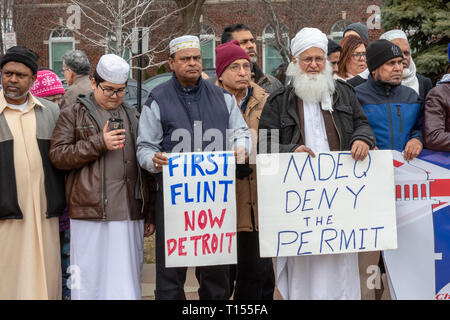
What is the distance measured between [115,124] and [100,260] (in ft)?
3.29

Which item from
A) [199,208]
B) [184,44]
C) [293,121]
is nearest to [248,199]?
[199,208]

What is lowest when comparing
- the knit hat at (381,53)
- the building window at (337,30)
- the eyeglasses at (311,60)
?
the eyeglasses at (311,60)

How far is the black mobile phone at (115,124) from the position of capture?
173 inches

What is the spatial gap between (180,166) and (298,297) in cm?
136

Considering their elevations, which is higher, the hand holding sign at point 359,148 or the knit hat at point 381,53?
the knit hat at point 381,53

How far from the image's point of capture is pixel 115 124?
4.40 meters

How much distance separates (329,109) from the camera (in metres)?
4.65

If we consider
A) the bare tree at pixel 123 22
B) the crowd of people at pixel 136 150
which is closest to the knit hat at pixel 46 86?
the crowd of people at pixel 136 150

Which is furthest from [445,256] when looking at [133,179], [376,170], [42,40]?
[42,40]

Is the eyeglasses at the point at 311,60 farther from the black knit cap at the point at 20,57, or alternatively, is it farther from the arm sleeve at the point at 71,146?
the black knit cap at the point at 20,57

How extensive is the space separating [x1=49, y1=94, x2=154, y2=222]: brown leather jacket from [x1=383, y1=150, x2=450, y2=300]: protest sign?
79.4 inches

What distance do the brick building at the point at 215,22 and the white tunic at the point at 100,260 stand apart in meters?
18.4

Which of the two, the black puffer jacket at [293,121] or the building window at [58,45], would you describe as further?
the building window at [58,45]
